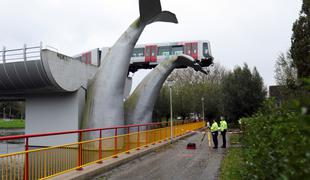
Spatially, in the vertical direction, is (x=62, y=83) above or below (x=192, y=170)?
above

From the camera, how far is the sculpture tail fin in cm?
2092

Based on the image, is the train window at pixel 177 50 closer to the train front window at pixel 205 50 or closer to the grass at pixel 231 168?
the train front window at pixel 205 50

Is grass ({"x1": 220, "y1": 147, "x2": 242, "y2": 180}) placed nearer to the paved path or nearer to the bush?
the paved path

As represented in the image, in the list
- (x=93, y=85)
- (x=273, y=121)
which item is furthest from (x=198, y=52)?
(x=273, y=121)

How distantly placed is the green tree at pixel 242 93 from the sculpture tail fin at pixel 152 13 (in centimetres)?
1395

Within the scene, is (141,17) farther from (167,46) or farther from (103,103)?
(167,46)

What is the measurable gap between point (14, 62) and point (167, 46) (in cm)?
2076

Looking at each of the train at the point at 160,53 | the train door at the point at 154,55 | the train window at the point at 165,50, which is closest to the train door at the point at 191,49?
the train at the point at 160,53

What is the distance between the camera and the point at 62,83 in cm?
1959

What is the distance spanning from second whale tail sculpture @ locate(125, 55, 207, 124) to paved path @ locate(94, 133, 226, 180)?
28.8ft

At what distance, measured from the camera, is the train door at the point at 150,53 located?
37.8 meters

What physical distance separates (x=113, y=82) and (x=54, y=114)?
16.7 feet

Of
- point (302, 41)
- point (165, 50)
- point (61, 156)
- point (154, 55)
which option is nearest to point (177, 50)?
point (165, 50)

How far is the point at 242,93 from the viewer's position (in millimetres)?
32906
